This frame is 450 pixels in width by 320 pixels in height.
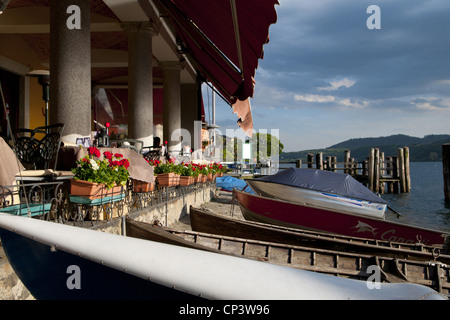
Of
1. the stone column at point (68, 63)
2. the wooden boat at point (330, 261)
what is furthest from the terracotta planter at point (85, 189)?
the stone column at point (68, 63)

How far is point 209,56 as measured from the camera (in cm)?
937

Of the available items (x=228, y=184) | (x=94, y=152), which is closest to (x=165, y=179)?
(x=94, y=152)

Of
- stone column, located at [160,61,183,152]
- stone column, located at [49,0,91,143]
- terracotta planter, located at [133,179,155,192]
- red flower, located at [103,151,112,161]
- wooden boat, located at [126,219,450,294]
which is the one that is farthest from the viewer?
stone column, located at [160,61,183,152]

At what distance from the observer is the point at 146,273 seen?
158 centimetres

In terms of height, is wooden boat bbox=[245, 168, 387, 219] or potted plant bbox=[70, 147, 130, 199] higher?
potted plant bbox=[70, 147, 130, 199]

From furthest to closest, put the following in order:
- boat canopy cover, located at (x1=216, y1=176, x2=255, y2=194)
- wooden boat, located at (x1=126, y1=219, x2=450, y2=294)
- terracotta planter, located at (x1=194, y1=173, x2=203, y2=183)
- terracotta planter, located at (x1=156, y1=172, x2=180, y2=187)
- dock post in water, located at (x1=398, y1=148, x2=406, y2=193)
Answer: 1. dock post in water, located at (x1=398, y1=148, x2=406, y2=193)
2. boat canopy cover, located at (x1=216, y1=176, x2=255, y2=194)
3. terracotta planter, located at (x1=194, y1=173, x2=203, y2=183)
4. terracotta planter, located at (x1=156, y1=172, x2=180, y2=187)
5. wooden boat, located at (x1=126, y1=219, x2=450, y2=294)

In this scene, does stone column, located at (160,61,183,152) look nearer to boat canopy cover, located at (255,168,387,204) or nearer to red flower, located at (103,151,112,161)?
boat canopy cover, located at (255,168,387,204)

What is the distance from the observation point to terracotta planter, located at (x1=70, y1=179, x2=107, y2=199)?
164 inches

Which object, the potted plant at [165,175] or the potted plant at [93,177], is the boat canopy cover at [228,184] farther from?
the potted plant at [93,177]

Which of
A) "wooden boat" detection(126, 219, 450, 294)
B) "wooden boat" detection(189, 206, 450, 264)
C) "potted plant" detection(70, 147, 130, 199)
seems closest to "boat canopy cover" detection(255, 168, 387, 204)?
"wooden boat" detection(189, 206, 450, 264)

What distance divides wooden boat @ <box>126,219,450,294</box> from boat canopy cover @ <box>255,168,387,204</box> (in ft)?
16.9

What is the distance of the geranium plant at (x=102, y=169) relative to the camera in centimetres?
425

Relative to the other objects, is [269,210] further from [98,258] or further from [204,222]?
[98,258]
